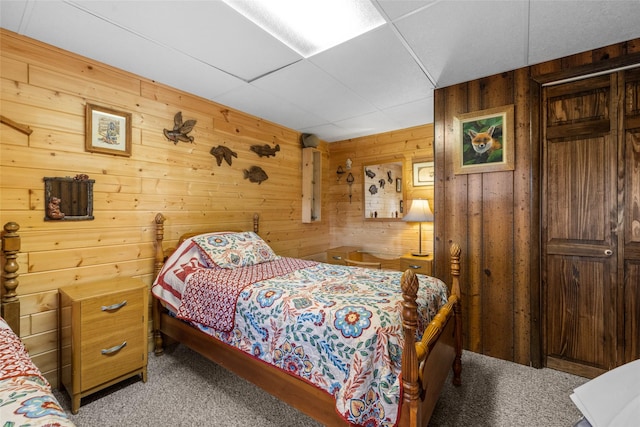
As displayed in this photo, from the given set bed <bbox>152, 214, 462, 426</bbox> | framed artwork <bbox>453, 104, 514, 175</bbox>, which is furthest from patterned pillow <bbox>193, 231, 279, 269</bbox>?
framed artwork <bbox>453, 104, 514, 175</bbox>

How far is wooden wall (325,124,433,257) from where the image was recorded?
3.82 metres

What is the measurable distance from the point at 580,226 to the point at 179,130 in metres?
3.60

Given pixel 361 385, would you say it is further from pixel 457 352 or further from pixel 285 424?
pixel 457 352

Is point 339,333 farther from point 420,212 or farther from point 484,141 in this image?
point 420,212

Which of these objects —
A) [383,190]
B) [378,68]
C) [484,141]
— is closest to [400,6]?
[378,68]

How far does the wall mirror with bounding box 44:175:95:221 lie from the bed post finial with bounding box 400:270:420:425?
238 cm

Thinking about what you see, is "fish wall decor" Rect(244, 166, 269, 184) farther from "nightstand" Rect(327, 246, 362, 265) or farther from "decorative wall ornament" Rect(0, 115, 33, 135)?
"decorative wall ornament" Rect(0, 115, 33, 135)

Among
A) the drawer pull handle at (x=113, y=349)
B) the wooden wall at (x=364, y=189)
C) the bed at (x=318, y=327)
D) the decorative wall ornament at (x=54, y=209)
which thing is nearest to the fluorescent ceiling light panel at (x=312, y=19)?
the bed at (x=318, y=327)

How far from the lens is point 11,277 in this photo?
1781 millimetres

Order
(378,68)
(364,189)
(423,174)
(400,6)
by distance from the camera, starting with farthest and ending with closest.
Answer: (364,189)
(423,174)
(378,68)
(400,6)

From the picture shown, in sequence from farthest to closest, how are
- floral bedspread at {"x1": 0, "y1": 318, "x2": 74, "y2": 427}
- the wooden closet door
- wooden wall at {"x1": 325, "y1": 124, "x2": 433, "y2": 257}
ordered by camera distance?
1. wooden wall at {"x1": 325, "y1": 124, "x2": 433, "y2": 257}
2. the wooden closet door
3. floral bedspread at {"x1": 0, "y1": 318, "x2": 74, "y2": 427}

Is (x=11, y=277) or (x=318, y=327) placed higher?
(x=11, y=277)

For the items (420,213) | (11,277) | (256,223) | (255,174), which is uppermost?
(255,174)

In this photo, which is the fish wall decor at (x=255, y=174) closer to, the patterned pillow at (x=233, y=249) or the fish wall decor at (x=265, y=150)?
the fish wall decor at (x=265, y=150)
